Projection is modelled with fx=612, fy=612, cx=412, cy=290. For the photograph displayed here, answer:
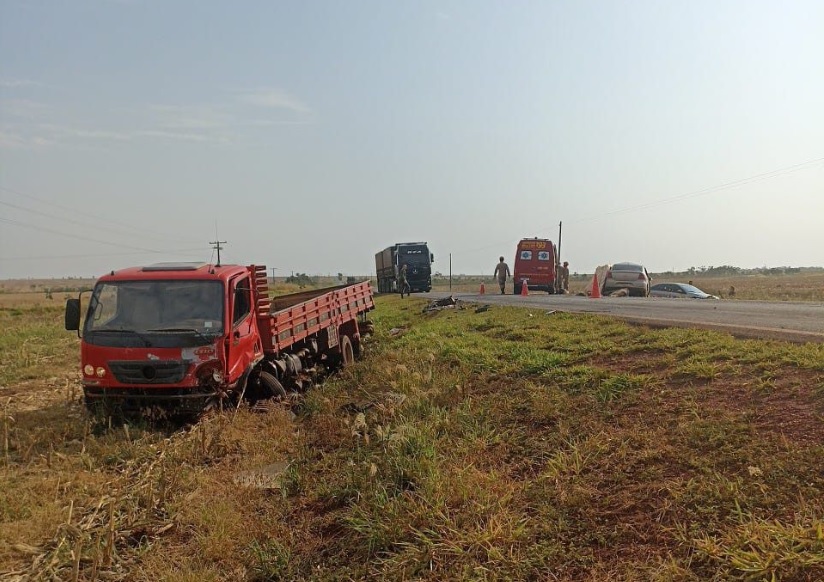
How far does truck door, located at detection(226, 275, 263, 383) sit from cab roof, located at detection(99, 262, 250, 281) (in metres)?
0.22

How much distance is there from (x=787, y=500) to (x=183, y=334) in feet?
21.8

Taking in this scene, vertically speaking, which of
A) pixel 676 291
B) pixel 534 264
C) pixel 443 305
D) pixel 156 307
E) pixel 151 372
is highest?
pixel 534 264

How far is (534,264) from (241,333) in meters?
24.7

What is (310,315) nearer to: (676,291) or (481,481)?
(481,481)

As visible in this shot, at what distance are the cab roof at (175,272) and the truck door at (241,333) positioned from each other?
0.74 feet

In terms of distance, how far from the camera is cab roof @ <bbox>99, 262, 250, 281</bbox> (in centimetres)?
849

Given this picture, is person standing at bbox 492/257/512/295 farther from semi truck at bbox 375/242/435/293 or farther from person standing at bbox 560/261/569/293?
semi truck at bbox 375/242/435/293

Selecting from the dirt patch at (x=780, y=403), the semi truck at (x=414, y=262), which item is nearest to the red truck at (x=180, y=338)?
the dirt patch at (x=780, y=403)

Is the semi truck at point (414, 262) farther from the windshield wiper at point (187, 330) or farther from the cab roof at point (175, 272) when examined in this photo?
the windshield wiper at point (187, 330)

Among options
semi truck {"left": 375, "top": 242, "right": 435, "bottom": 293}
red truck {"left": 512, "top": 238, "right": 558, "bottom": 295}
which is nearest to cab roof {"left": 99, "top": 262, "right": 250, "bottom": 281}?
red truck {"left": 512, "top": 238, "right": 558, "bottom": 295}

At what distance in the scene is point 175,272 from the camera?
8.71 metres

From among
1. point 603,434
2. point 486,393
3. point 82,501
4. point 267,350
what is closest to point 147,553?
point 82,501

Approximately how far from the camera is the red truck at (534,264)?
31.4m

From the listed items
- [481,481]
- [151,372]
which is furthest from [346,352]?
[481,481]
